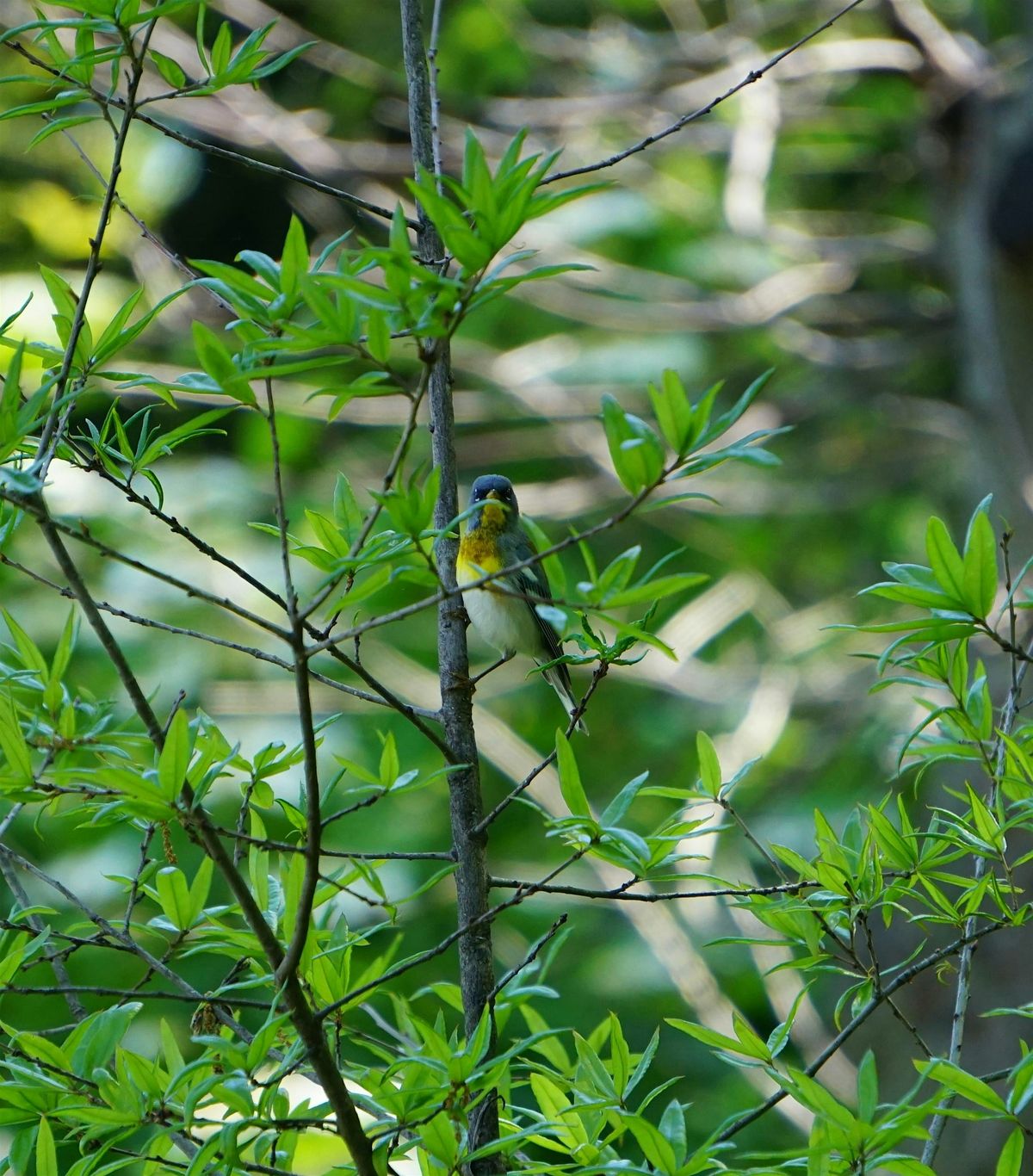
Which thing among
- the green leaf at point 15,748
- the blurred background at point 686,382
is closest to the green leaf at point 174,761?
the green leaf at point 15,748

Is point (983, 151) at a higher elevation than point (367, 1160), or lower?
higher

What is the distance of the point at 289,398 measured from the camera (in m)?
5.99

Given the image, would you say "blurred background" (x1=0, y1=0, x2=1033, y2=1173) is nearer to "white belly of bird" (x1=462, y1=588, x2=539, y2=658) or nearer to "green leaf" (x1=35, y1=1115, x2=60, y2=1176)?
"white belly of bird" (x1=462, y1=588, x2=539, y2=658)

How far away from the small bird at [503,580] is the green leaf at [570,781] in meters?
1.50

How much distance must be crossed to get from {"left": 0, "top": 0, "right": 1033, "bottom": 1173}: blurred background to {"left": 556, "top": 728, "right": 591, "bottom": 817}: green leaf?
3.21m

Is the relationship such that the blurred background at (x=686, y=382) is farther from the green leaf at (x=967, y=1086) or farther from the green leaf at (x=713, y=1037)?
the green leaf at (x=967, y=1086)

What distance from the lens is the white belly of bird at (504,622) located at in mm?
3295

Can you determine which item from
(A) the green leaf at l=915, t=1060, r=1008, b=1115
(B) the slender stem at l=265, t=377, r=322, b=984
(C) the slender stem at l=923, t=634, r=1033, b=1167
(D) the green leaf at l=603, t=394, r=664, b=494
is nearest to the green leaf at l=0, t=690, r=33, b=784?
(B) the slender stem at l=265, t=377, r=322, b=984

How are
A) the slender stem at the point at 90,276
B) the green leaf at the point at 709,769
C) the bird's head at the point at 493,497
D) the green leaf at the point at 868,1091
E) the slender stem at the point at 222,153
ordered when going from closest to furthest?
the green leaf at the point at 868,1091
the slender stem at the point at 90,276
the slender stem at the point at 222,153
the green leaf at the point at 709,769
the bird's head at the point at 493,497

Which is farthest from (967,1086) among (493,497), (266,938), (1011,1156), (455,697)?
(493,497)

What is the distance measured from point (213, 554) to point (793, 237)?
4507 mm

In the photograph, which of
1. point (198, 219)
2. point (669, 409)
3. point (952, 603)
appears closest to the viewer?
point (669, 409)

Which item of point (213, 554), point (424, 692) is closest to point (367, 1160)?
point (213, 554)

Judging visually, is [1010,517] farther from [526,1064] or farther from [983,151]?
[526,1064]
